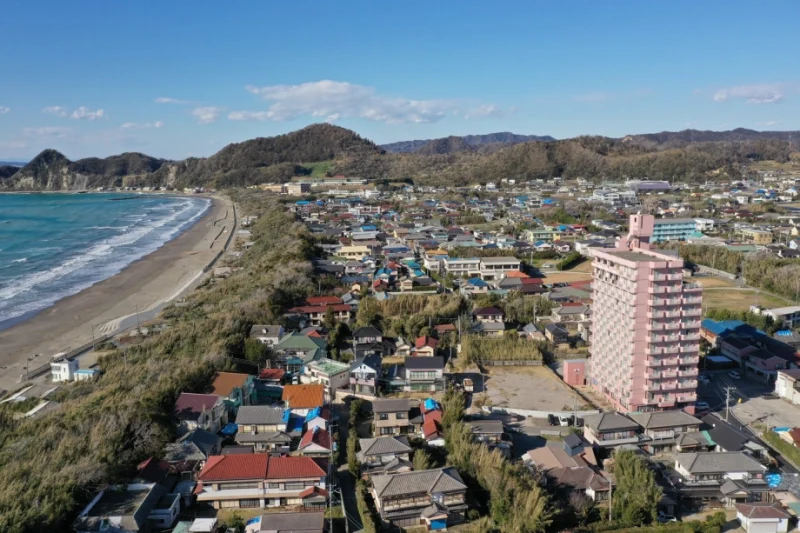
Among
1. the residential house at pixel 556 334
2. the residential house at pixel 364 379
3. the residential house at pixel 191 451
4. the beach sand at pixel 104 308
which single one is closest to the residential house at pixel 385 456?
the residential house at pixel 191 451

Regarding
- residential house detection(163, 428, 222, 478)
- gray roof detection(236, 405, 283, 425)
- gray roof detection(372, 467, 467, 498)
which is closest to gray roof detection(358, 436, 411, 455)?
gray roof detection(372, 467, 467, 498)

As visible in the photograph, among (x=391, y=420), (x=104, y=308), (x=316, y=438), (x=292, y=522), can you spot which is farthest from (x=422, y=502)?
(x=104, y=308)

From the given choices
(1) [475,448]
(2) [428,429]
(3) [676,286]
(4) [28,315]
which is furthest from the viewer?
(4) [28,315]

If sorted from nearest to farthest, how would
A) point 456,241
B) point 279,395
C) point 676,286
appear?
point 676,286
point 279,395
point 456,241

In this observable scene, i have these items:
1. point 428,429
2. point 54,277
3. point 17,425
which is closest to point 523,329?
point 428,429

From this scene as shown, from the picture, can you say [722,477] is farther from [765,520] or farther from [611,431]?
[611,431]

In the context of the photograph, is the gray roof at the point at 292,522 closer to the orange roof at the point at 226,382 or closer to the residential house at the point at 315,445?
the residential house at the point at 315,445

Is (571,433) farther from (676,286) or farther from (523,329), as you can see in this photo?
(523,329)

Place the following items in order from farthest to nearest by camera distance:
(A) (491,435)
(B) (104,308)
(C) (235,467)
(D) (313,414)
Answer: (B) (104,308) → (D) (313,414) → (A) (491,435) → (C) (235,467)
